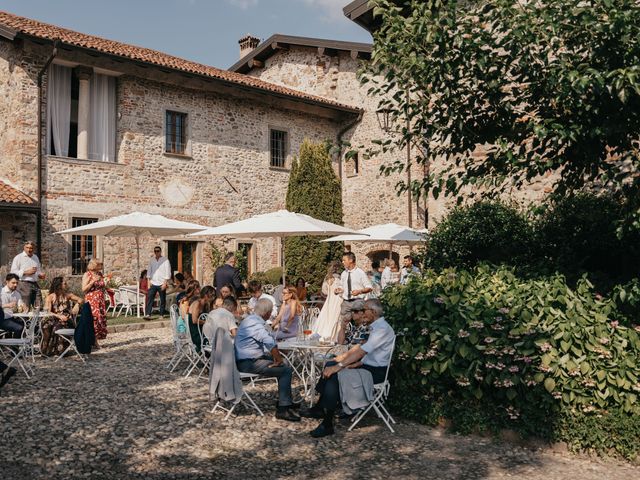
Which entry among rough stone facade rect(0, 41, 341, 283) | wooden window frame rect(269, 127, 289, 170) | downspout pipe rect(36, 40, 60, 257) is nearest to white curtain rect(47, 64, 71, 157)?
downspout pipe rect(36, 40, 60, 257)

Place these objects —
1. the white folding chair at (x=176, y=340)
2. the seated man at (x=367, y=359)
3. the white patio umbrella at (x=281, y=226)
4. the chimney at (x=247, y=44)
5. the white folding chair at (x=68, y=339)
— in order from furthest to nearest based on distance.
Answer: the chimney at (x=247, y=44), the white patio umbrella at (x=281, y=226), the white folding chair at (x=68, y=339), the white folding chair at (x=176, y=340), the seated man at (x=367, y=359)

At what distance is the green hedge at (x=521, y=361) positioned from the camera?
4.78m

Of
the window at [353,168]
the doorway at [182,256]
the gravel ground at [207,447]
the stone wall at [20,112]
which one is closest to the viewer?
the gravel ground at [207,447]

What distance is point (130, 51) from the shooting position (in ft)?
54.1

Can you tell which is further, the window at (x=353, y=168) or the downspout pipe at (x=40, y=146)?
the window at (x=353, y=168)

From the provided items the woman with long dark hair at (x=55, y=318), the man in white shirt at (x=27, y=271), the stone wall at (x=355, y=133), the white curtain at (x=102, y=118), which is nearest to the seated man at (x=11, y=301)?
the woman with long dark hair at (x=55, y=318)

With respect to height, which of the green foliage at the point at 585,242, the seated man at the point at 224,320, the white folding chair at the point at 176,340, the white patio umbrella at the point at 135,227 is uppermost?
the white patio umbrella at the point at 135,227

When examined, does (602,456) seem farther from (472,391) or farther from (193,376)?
(193,376)

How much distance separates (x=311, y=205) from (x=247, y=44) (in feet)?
33.8

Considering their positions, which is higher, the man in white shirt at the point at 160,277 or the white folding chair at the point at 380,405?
the man in white shirt at the point at 160,277

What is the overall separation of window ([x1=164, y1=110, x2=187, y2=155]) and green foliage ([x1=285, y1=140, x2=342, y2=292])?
3446mm

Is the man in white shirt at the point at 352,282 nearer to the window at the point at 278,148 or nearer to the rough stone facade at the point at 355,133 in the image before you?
the rough stone facade at the point at 355,133

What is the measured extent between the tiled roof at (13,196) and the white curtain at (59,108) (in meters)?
1.44

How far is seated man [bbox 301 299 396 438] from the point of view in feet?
17.5
